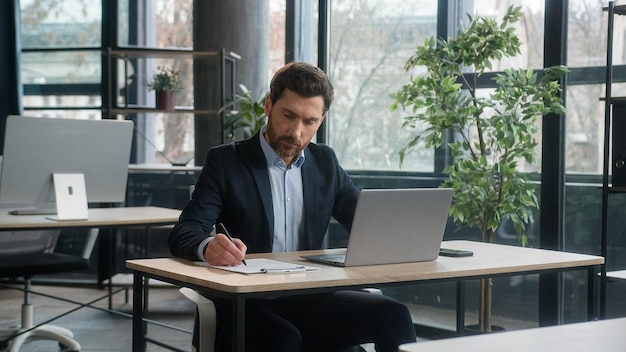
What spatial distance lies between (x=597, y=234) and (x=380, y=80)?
165 centimetres

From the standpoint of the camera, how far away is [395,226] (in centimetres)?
251

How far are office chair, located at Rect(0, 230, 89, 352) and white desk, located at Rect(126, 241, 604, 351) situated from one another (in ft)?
5.41

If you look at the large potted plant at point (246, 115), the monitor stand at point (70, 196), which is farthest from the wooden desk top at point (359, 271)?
the large potted plant at point (246, 115)

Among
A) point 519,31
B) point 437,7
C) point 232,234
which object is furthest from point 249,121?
point 232,234

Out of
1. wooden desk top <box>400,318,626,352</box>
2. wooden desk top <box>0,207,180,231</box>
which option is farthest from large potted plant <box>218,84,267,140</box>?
wooden desk top <box>400,318,626,352</box>

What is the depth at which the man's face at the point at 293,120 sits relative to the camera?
283cm

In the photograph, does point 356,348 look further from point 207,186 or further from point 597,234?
point 597,234

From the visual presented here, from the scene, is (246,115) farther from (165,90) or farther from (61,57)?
(61,57)

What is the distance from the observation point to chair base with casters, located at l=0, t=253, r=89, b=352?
404 centimetres

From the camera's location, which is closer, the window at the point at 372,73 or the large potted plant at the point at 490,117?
the large potted plant at the point at 490,117

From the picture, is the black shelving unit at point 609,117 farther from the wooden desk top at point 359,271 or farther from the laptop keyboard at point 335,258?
the laptop keyboard at point 335,258

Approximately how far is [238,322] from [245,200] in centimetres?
73

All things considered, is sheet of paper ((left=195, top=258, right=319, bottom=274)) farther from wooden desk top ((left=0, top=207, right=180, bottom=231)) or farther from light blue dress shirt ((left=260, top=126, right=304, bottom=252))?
wooden desk top ((left=0, top=207, right=180, bottom=231))

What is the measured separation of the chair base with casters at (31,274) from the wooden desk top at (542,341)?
9.85 feet
